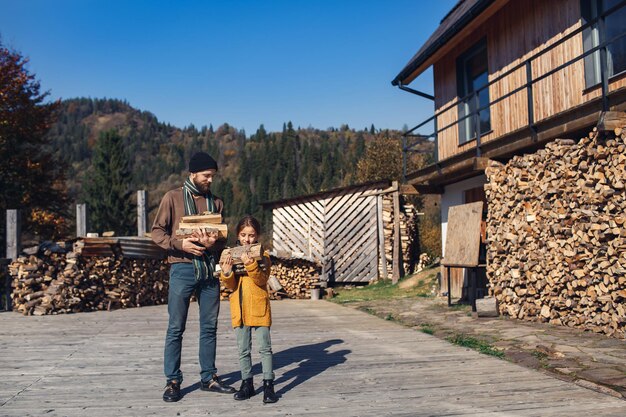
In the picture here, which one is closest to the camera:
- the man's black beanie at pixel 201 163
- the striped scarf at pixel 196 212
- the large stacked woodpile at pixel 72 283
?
the striped scarf at pixel 196 212

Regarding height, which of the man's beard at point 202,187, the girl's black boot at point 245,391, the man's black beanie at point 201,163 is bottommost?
the girl's black boot at point 245,391

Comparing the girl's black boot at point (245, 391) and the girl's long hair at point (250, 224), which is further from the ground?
the girl's long hair at point (250, 224)

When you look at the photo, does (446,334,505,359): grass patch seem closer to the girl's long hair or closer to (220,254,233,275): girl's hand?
the girl's long hair

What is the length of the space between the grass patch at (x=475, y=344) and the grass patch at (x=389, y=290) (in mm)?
7031

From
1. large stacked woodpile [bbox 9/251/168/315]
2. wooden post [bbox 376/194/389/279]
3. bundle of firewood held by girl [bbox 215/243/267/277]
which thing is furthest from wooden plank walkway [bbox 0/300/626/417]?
wooden post [bbox 376/194/389/279]

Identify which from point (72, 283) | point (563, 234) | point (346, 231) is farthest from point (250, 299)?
point (346, 231)

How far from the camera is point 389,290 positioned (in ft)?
52.3

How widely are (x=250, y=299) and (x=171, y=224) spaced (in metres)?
0.96

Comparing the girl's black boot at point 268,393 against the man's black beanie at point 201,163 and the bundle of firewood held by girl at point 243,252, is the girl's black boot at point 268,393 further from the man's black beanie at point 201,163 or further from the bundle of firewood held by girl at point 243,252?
the man's black beanie at point 201,163

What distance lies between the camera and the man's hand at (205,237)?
4.41 m

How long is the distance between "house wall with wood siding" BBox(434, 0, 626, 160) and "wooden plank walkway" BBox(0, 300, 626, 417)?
495 cm

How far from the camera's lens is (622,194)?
265 inches

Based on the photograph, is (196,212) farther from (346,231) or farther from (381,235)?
(346,231)

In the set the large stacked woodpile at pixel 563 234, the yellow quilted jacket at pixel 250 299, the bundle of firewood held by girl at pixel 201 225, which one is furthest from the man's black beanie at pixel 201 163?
the large stacked woodpile at pixel 563 234
